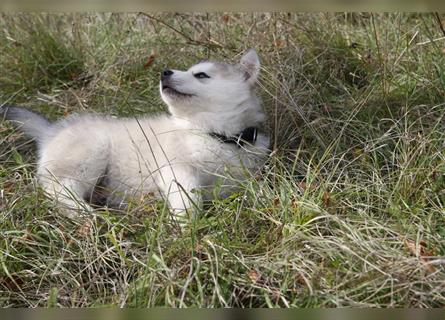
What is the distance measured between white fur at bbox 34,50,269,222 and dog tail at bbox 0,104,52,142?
168 mm

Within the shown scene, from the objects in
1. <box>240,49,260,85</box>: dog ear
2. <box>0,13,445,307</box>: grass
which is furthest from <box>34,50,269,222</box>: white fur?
<box>0,13,445,307</box>: grass

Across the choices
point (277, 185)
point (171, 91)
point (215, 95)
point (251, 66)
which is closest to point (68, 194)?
point (171, 91)


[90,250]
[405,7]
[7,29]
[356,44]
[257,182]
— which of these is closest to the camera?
[405,7]

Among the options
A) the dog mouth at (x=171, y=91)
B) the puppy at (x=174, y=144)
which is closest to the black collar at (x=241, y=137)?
the puppy at (x=174, y=144)

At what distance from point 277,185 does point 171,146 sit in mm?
618

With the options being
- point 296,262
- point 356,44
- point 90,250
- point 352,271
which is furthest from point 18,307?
point 356,44

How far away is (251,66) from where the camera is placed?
140 inches

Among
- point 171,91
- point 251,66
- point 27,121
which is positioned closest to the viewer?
point 171,91

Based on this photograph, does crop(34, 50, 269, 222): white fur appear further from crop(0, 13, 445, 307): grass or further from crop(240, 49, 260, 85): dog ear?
crop(0, 13, 445, 307): grass

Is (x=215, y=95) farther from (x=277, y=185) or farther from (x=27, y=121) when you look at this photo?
(x=27, y=121)

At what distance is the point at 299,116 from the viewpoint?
3631 mm

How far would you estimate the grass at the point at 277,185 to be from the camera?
2400 millimetres

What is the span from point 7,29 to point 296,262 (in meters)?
3.26

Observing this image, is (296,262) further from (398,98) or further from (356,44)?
(356,44)
